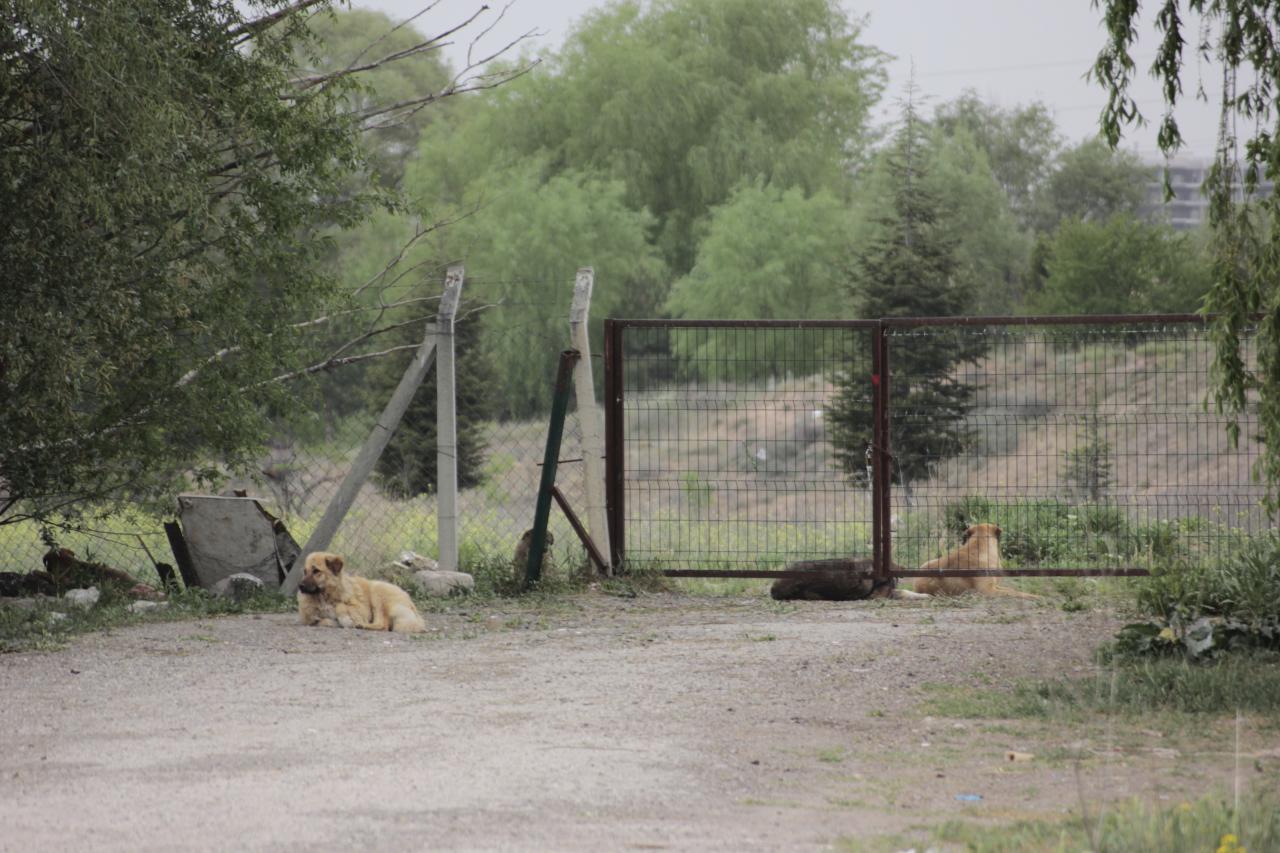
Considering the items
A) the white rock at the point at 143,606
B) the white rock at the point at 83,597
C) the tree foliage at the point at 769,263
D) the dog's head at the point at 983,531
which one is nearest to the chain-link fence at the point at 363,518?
the white rock at the point at 83,597

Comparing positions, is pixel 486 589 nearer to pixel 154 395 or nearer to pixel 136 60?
pixel 154 395

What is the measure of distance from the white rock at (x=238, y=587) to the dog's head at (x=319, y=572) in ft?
4.91

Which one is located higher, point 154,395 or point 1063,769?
point 154,395

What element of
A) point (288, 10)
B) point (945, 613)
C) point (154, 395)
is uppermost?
point (288, 10)

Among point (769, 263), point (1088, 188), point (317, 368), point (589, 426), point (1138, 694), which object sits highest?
point (1088, 188)

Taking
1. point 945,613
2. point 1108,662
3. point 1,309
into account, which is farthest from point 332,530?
point 1108,662

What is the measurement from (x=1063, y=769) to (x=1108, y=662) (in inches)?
93.1

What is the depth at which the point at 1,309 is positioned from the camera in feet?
29.6

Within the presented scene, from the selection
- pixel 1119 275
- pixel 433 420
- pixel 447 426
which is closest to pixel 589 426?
pixel 447 426

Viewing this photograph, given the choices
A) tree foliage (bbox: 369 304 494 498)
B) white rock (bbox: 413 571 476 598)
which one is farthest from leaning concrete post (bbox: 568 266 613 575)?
tree foliage (bbox: 369 304 494 498)

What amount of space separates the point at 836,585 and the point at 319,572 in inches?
163

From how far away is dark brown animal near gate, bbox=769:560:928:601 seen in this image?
11.6 meters

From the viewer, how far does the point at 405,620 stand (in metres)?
9.80

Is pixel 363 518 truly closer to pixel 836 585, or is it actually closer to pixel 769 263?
pixel 836 585
